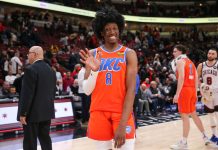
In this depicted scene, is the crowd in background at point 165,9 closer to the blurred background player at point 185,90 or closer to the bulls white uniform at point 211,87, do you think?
the bulls white uniform at point 211,87

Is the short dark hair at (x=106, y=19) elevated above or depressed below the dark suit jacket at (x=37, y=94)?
above

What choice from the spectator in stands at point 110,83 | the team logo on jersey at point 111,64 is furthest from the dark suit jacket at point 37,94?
the team logo on jersey at point 111,64

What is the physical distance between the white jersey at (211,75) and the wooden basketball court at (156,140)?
1.13m

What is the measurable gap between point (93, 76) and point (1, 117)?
5.48m

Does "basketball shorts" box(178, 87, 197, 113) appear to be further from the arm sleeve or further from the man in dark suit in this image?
the arm sleeve

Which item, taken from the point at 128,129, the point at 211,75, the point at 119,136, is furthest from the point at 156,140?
the point at 119,136

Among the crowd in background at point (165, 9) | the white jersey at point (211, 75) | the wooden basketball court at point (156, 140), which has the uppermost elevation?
the crowd in background at point (165, 9)

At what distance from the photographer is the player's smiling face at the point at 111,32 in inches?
105

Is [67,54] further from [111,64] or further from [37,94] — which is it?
[111,64]

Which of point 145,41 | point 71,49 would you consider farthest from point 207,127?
point 145,41

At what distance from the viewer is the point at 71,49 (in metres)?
17.0

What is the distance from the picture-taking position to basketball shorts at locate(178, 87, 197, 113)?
591 cm

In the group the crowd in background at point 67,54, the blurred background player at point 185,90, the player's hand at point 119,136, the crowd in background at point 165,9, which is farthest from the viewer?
the crowd in background at point 165,9

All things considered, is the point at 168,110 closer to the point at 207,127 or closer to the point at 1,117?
the point at 207,127
